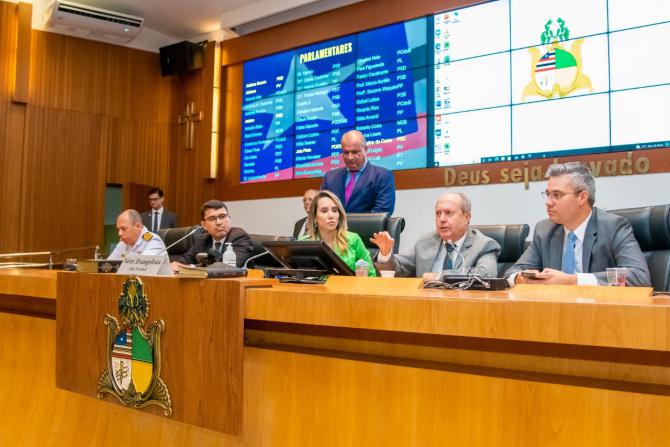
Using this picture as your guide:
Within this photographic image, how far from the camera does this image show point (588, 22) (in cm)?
429

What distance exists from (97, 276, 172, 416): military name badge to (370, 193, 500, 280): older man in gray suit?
1.18 metres

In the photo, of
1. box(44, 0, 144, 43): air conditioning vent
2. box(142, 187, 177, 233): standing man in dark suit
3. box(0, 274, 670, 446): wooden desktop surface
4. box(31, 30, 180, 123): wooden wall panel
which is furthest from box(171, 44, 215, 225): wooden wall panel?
box(0, 274, 670, 446): wooden desktop surface

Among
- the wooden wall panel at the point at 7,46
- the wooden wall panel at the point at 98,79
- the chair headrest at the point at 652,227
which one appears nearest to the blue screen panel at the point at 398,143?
the chair headrest at the point at 652,227

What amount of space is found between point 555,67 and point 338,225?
94.4 inches

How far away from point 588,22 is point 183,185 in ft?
15.4

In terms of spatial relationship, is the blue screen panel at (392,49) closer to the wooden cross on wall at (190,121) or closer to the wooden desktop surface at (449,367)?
the wooden cross on wall at (190,121)

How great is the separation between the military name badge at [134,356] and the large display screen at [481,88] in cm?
360

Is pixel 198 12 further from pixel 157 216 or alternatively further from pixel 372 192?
pixel 372 192

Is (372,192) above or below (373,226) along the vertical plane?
above

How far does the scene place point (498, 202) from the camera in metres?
4.72

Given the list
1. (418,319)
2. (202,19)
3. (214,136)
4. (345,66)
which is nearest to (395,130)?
(345,66)

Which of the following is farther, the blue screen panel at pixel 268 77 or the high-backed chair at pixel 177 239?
the blue screen panel at pixel 268 77

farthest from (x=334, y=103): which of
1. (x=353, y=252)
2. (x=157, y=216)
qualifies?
(x=353, y=252)

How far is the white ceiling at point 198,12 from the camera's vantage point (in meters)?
6.16
